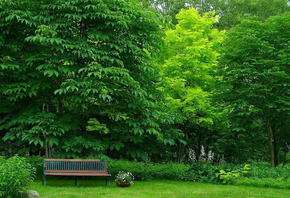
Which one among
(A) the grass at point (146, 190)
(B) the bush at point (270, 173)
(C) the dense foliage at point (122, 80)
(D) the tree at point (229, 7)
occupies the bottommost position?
(A) the grass at point (146, 190)

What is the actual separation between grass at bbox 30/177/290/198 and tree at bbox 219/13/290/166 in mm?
2964

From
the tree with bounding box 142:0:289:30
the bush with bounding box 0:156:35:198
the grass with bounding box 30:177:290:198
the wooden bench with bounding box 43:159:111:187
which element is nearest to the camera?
the bush with bounding box 0:156:35:198

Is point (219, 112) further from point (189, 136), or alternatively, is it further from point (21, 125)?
point (21, 125)

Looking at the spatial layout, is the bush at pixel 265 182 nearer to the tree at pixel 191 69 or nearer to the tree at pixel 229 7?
the tree at pixel 191 69

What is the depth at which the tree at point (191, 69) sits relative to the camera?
46.6 feet

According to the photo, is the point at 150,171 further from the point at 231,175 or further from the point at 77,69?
the point at 77,69

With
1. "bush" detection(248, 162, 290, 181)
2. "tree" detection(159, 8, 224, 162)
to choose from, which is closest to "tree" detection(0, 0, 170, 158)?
"tree" detection(159, 8, 224, 162)

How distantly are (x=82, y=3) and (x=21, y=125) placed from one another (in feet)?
14.0

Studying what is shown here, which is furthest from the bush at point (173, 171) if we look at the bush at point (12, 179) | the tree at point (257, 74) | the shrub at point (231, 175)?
the bush at point (12, 179)

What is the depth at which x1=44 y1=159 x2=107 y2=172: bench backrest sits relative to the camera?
31.9ft

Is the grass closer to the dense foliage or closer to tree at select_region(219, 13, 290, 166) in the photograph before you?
the dense foliage

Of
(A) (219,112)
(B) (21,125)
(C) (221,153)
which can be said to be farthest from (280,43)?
Result: (B) (21,125)

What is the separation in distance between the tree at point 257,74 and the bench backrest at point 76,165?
5.52 m

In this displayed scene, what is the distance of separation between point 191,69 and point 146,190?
770cm
